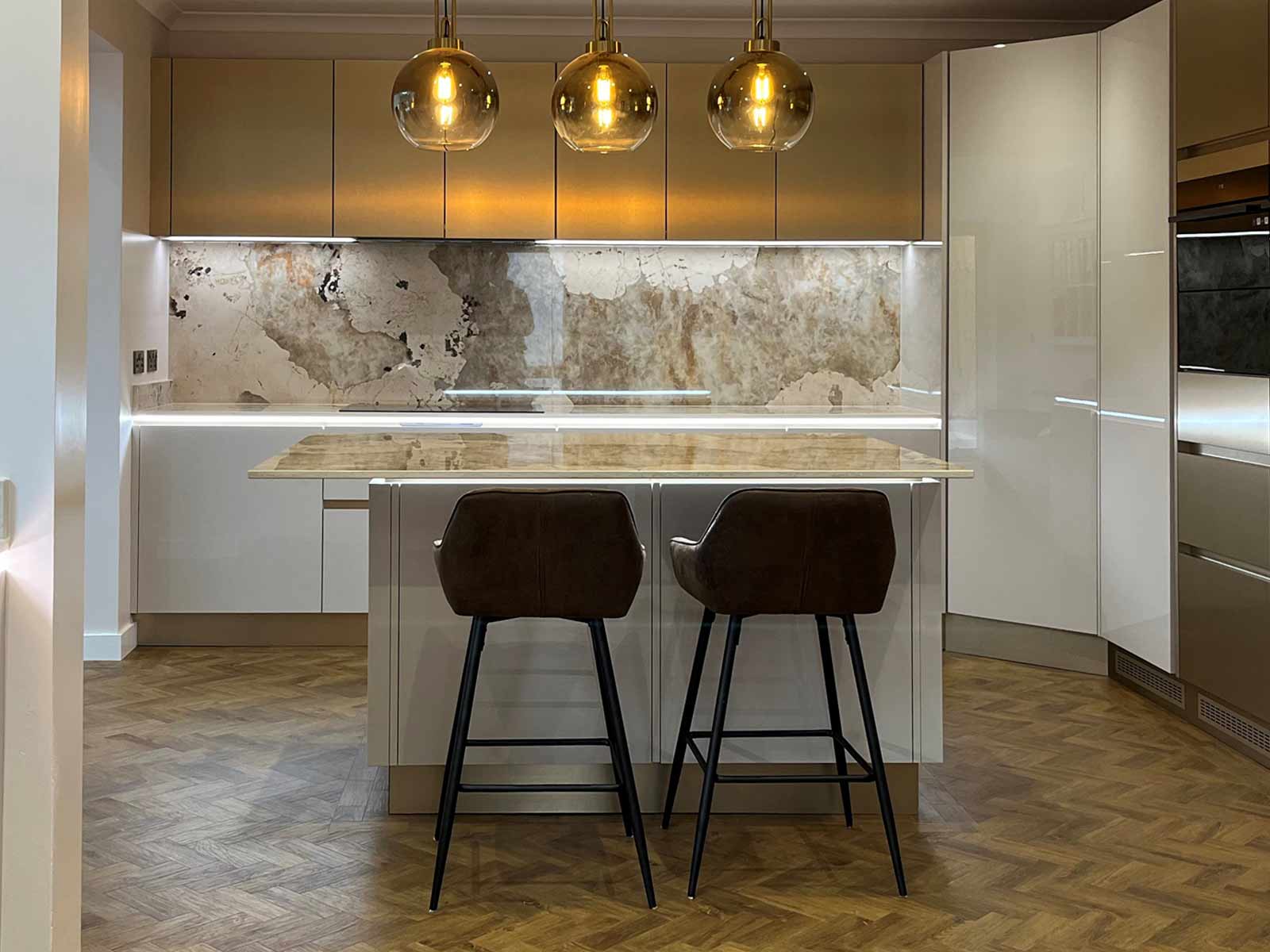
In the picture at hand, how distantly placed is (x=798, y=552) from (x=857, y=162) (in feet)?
10.2

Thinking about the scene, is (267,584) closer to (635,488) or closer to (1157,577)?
(635,488)

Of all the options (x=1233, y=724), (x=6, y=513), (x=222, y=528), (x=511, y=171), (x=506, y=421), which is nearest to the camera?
(x=6, y=513)

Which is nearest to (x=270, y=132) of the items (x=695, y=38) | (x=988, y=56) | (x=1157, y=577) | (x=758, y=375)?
(x=695, y=38)

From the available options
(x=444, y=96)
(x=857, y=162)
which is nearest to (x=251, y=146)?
(x=857, y=162)

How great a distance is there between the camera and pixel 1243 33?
3932 mm

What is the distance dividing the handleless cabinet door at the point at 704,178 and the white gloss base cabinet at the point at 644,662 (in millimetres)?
2456

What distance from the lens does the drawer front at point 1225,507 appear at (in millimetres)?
3898

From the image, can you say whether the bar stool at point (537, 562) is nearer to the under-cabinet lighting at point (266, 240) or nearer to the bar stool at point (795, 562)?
the bar stool at point (795, 562)

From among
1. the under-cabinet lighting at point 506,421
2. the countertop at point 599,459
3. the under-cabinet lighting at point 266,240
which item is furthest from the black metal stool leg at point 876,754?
the under-cabinet lighting at point 266,240

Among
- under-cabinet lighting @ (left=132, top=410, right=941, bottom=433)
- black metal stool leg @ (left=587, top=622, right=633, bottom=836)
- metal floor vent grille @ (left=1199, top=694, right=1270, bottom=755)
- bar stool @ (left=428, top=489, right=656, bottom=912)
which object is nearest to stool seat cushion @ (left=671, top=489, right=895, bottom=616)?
bar stool @ (left=428, top=489, right=656, bottom=912)

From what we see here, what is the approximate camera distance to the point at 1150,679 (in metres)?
4.65

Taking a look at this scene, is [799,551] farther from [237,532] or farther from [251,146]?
[251,146]

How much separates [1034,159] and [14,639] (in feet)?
13.7

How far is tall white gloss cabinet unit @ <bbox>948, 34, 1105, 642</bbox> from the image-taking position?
4.91 m
